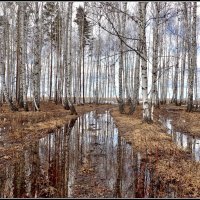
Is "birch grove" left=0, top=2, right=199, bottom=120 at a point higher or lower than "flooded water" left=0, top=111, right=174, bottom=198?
higher

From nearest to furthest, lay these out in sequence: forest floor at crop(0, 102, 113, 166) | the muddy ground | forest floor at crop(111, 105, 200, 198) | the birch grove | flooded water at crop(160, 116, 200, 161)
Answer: the muddy ground < forest floor at crop(111, 105, 200, 198) < forest floor at crop(0, 102, 113, 166) < flooded water at crop(160, 116, 200, 161) < the birch grove

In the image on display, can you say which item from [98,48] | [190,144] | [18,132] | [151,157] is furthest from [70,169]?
[98,48]

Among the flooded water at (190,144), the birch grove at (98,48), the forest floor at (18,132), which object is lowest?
the flooded water at (190,144)

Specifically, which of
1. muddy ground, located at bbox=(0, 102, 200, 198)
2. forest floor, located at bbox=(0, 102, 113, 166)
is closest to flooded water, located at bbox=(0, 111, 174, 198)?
muddy ground, located at bbox=(0, 102, 200, 198)

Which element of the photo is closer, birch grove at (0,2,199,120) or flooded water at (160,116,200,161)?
flooded water at (160,116,200,161)

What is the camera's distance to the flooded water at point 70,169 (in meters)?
5.62

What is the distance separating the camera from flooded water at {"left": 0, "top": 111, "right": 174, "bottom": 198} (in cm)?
562

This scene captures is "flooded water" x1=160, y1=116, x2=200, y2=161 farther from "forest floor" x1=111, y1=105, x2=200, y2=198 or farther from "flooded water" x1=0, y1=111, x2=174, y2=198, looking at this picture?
"flooded water" x1=0, y1=111, x2=174, y2=198

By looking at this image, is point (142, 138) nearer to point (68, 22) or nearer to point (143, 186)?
point (143, 186)

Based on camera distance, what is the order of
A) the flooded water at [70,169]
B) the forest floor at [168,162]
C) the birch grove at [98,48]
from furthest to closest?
the birch grove at [98,48] → the forest floor at [168,162] → the flooded water at [70,169]

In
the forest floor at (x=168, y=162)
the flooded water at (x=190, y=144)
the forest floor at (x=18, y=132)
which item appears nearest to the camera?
the forest floor at (x=168, y=162)

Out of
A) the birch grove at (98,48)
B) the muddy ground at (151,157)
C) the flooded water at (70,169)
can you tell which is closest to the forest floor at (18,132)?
the muddy ground at (151,157)

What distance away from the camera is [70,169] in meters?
7.10

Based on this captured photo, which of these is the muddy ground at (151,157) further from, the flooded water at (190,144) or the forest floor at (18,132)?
the flooded water at (190,144)
